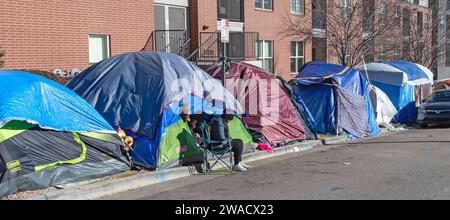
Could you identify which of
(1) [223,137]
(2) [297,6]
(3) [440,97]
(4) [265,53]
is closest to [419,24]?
(2) [297,6]

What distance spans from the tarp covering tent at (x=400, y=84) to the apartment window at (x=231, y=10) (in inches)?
234

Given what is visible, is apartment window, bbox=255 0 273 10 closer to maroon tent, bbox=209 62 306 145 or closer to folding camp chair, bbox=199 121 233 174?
maroon tent, bbox=209 62 306 145

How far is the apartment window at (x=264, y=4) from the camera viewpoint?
25505 mm

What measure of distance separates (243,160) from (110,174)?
10.6 feet

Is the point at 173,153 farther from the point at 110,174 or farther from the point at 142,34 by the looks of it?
the point at 142,34

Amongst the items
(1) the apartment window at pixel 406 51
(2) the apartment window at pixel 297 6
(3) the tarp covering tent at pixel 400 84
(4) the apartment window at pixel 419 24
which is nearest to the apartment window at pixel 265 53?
(2) the apartment window at pixel 297 6

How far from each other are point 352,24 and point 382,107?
5.86m

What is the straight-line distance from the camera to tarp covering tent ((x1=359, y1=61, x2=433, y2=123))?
2194cm

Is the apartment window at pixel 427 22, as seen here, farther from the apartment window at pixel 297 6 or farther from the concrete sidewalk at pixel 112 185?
the concrete sidewalk at pixel 112 185

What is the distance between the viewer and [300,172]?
10.1 meters


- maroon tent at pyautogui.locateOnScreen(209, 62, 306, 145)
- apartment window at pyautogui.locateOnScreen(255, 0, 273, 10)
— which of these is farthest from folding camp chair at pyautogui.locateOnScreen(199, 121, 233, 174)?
apartment window at pyautogui.locateOnScreen(255, 0, 273, 10)

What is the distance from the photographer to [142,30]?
18422 mm

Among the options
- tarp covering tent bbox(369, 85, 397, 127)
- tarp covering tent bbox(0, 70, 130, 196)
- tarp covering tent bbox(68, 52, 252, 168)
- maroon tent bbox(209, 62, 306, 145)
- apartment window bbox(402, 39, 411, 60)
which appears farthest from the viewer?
apartment window bbox(402, 39, 411, 60)

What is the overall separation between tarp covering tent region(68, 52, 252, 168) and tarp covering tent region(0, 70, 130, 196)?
2.10ft
